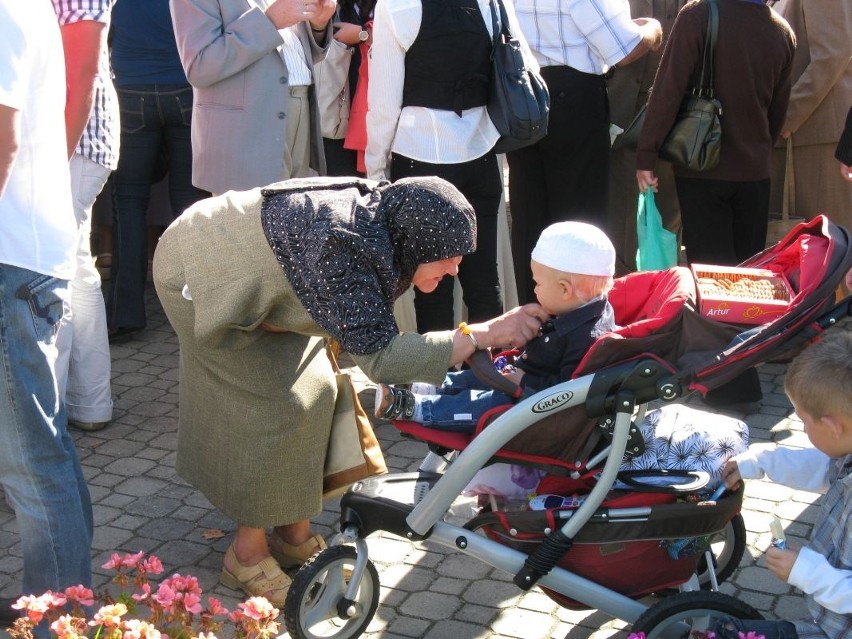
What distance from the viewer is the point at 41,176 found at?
3.09 meters

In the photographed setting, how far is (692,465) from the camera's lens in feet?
11.2

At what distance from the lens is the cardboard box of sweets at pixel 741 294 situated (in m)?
3.27

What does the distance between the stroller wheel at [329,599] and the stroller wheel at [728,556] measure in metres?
1.06

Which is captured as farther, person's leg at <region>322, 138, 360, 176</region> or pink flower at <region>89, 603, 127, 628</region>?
person's leg at <region>322, 138, 360, 176</region>

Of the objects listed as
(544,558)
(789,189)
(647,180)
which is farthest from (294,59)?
(789,189)

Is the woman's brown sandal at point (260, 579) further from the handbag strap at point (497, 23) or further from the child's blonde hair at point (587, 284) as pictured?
the handbag strap at point (497, 23)

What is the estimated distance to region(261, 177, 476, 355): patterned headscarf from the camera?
10.4 ft

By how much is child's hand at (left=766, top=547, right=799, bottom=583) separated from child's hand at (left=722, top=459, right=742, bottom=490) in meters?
0.42

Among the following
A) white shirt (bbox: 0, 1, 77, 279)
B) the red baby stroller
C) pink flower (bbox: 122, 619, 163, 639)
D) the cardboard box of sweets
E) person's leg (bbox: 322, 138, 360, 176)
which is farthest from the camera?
person's leg (bbox: 322, 138, 360, 176)

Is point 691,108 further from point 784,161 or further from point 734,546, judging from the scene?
point 734,546

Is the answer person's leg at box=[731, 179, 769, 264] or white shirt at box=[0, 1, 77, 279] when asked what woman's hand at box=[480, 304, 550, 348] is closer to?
white shirt at box=[0, 1, 77, 279]

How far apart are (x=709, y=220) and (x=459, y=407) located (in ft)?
8.29

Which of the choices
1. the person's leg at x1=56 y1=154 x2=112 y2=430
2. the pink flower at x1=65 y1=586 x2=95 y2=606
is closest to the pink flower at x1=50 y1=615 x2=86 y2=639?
the pink flower at x1=65 y1=586 x2=95 y2=606

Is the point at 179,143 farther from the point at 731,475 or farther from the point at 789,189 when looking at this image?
the point at 731,475
